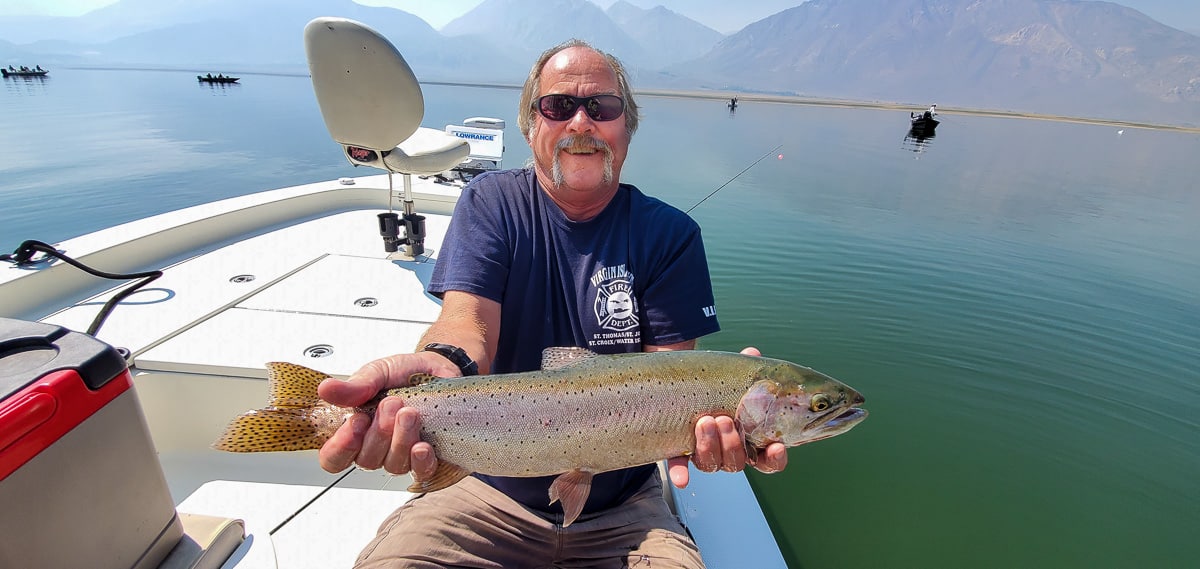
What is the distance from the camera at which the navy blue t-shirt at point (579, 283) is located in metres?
2.99

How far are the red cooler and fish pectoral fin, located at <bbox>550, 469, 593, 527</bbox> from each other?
179 centimetres

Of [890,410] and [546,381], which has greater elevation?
[546,381]

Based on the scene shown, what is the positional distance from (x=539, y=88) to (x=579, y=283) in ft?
4.36

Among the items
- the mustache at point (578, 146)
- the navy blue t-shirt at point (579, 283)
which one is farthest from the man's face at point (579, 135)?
the navy blue t-shirt at point (579, 283)

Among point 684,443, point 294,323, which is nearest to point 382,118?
point 294,323

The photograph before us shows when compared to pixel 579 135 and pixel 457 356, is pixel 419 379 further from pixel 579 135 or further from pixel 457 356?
pixel 579 135

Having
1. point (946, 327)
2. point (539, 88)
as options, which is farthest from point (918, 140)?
point (539, 88)

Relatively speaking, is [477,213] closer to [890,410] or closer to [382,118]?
[382,118]

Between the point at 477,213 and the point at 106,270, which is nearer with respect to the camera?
the point at 477,213

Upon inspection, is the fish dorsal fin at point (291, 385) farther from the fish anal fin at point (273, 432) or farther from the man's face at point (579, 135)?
the man's face at point (579, 135)

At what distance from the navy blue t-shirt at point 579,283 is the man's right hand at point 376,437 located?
73cm

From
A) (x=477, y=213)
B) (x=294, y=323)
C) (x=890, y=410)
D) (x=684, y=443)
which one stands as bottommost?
(x=890, y=410)

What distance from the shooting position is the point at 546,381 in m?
2.43

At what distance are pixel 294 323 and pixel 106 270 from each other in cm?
226
